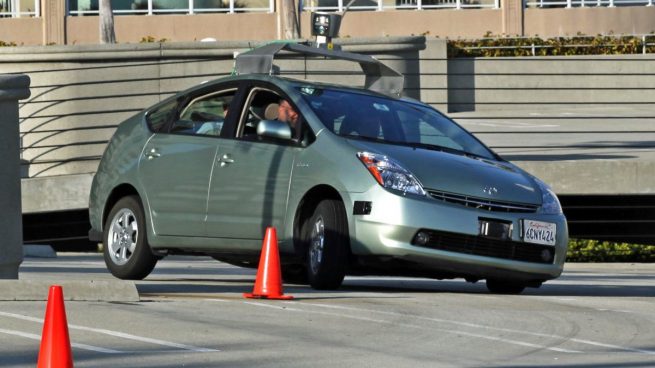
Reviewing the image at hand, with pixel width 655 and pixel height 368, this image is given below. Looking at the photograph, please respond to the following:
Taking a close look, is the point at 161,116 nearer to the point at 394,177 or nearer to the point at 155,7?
the point at 394,177

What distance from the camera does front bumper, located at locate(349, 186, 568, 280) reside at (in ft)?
35.6

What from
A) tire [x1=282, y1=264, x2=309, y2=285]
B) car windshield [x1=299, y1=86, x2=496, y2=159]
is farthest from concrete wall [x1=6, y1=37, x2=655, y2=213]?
car windshield [x1=299, y1=86, x2=496, y2=159]

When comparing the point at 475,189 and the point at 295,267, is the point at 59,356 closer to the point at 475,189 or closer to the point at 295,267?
the point at 475,189

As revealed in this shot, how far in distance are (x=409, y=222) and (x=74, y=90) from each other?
12420 millimetres

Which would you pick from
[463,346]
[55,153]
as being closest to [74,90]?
[55,153]

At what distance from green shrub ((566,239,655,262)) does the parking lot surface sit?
994 cm

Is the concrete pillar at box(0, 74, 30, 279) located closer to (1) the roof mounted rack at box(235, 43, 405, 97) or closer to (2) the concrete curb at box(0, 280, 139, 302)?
(2) the concrete curb at box(0, 280, 139, 302)

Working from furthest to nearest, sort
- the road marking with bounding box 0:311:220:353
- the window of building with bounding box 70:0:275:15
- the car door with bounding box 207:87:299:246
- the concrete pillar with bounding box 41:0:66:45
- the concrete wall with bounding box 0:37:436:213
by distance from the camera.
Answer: the window of building with bounding box 70:0:275:15 → the concrete pillar with bounding box 41:0:66:45 → the concrete wall with bounding box 0:37:436:213 → the car door with bounding box 207:87:299:246 → the road marking with bounding box 0:311:220:353

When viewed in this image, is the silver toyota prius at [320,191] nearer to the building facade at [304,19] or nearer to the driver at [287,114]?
the driver at [287,114]

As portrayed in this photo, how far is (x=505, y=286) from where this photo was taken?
11.9 meters

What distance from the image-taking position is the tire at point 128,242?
1234 centimetres

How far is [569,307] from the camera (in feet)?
34.6

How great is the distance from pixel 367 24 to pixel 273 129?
103ft

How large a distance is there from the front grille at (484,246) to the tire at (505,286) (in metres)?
0.44
